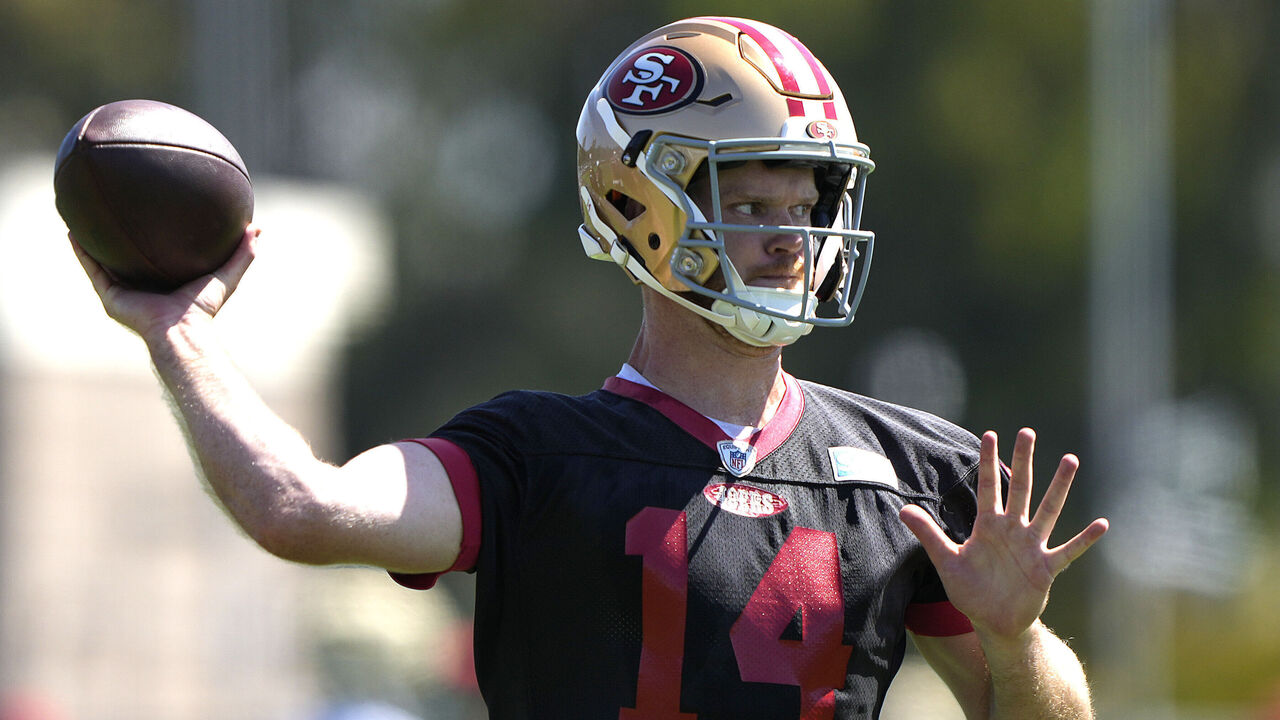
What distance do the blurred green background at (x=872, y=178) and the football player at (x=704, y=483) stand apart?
10.8m

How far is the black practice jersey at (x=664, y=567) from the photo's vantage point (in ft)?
8.37

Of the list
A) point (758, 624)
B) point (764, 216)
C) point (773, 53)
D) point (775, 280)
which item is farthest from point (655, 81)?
point (758, 624)

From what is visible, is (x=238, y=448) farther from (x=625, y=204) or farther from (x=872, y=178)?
(x=872, y=178)

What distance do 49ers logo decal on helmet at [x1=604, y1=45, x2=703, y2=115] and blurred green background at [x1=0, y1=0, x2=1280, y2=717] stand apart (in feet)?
35.4

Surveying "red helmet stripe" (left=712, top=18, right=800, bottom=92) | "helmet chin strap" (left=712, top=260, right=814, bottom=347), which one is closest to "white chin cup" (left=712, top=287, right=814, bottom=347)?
"helmet chin strap" (left=712, top=260, right=814, bottom=347)

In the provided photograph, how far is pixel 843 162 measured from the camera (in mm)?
2838

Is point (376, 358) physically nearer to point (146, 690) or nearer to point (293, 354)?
point (293, 354)

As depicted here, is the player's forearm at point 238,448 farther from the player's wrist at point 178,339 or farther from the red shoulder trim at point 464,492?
the red shoulder trim at point 464,492

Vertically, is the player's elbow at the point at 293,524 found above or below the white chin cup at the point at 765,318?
below

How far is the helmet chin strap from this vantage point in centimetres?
275

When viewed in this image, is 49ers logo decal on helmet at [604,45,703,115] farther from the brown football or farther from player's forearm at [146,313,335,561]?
player's forearm at [146,313,335,561]

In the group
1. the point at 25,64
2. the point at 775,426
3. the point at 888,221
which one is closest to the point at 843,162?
the point at 775,426

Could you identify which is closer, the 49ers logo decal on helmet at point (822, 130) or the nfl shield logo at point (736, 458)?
the nfl shield logo at point (736, 458)

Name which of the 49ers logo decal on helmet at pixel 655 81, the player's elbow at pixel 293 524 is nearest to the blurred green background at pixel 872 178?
the 49ers logo decal on helmet at pixel 655 81
